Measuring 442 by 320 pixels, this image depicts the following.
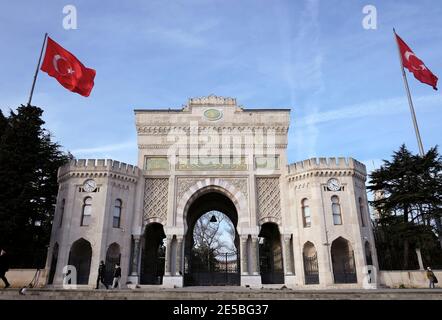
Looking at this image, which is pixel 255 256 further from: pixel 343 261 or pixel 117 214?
pixel 117 214

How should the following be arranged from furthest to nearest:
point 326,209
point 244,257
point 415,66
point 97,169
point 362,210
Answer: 1. point 415,66
2. point 362,210
3. point 97,169
4. point 244,257
5. point 326,209

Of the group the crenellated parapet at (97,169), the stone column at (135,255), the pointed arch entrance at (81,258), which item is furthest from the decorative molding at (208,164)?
the pointed arch entrance at (81,258)

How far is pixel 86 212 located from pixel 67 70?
31.1 ft

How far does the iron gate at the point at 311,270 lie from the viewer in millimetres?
21484

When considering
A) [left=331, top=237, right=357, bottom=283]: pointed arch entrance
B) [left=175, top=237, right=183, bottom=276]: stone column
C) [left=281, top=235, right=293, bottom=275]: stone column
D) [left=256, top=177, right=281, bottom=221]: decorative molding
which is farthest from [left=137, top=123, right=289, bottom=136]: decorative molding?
[left=331, top=237, right=357, bottom=283]: pointed arch entrance

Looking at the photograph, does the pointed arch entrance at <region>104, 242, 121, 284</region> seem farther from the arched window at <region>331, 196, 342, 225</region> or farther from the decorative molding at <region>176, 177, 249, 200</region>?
the arched window at <region>331, 196, 342, 225</region>

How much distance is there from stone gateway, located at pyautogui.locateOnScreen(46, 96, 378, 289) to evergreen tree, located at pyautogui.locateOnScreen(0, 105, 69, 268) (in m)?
1.63

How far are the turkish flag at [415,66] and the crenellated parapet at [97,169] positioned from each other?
70.2ft

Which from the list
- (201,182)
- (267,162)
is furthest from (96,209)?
(267,162)

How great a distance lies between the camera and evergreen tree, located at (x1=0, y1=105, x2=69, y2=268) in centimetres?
2009

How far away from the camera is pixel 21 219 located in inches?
808

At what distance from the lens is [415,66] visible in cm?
2367
